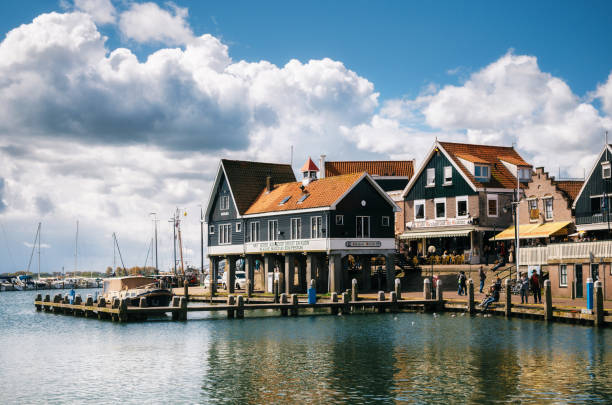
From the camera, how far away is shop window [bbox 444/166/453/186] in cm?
7288

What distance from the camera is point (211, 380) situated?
28422 mm

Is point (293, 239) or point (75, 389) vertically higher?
point (293, 239)

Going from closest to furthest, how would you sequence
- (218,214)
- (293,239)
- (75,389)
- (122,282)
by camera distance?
(75,389) < (122,282) < (293,239) < (218,214)

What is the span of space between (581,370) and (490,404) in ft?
22.5

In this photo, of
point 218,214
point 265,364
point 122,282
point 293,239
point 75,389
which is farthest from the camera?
point 218,214

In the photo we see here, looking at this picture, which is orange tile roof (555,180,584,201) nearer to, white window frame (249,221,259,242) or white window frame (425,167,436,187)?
white window frame (425,167,436,187)

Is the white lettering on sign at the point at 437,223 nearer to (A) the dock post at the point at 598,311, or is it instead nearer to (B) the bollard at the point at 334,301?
(B) the bollard at the point at 334,301

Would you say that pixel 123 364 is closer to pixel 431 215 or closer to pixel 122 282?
pixel 122 282

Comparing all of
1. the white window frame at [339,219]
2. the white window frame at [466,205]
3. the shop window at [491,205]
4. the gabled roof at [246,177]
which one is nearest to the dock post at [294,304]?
the white window frame at [339,219]

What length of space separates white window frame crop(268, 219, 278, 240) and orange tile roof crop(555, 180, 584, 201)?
2502cm

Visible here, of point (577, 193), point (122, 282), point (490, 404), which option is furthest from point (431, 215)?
point (490, 404)

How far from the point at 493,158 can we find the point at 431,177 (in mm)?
6617

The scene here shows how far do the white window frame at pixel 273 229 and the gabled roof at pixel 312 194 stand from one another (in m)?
1.06

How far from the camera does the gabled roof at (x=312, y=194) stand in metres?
63.4
